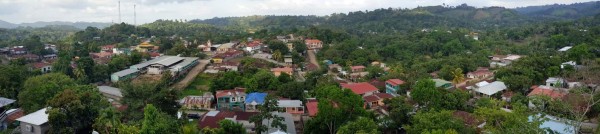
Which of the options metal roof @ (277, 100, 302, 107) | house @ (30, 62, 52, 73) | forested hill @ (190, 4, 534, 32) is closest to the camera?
metal roof @ (277, 100, 302, 107)

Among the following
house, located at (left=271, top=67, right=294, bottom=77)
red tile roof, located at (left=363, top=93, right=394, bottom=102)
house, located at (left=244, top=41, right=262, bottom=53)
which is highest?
house, located at (left=244, top=41, right=262, bottom=53)

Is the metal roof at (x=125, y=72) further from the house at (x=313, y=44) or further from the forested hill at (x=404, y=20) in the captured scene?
the forested hill at (x=404, y=20)

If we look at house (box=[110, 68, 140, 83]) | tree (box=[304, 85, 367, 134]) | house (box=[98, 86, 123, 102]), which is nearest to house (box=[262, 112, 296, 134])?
tree (box=[304, 85, 367, 134])

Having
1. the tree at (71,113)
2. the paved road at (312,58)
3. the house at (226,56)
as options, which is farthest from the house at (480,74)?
the tree at (71,113)

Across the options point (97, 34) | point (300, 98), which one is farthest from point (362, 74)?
point (97, 34)

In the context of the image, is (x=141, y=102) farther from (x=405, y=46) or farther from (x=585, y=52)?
(x=405, y=46)

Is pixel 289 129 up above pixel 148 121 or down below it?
below

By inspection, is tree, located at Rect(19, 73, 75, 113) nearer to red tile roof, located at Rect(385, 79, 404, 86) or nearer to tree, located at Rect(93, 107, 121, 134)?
tree, located at Rect(93, 107, 121, 134)
